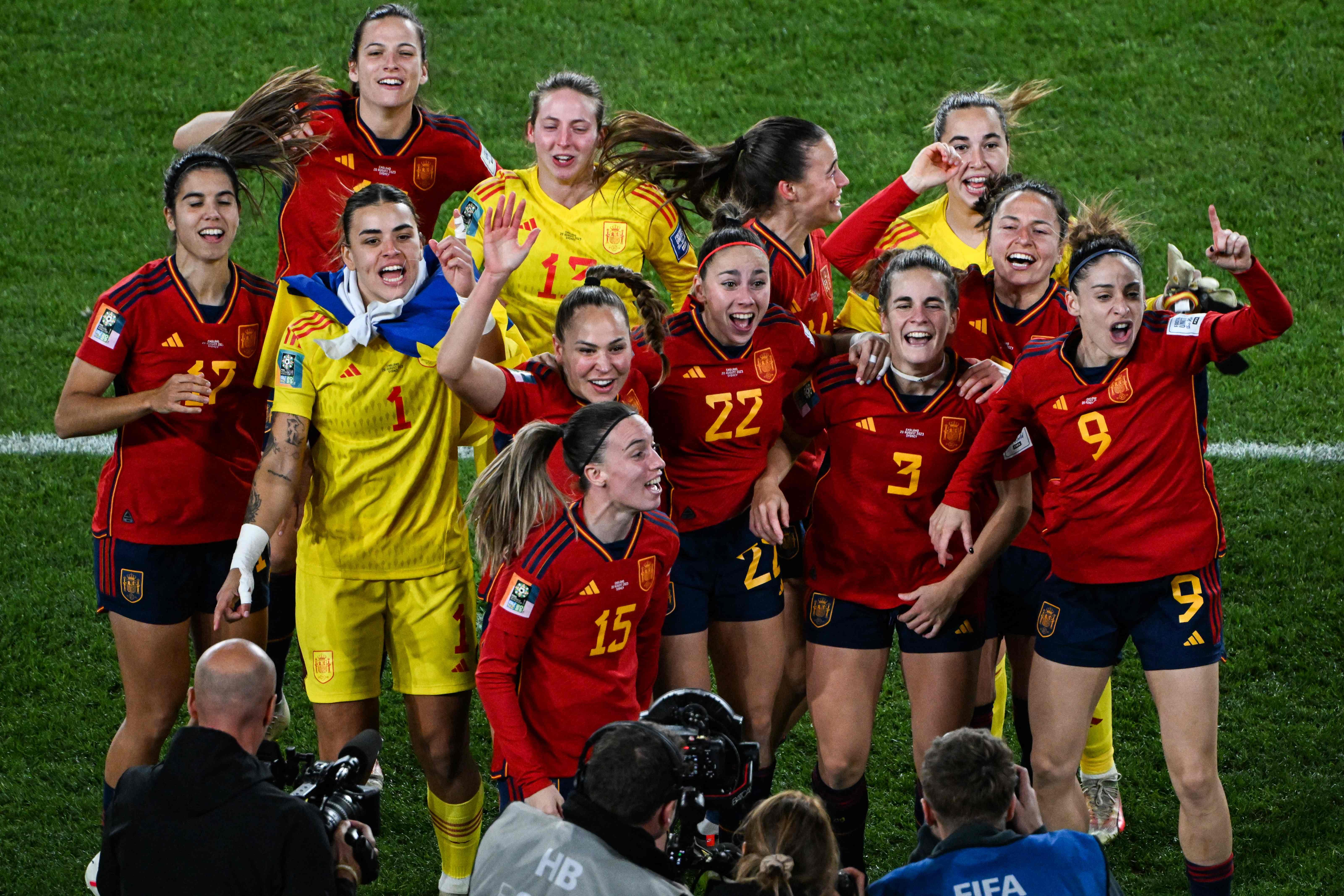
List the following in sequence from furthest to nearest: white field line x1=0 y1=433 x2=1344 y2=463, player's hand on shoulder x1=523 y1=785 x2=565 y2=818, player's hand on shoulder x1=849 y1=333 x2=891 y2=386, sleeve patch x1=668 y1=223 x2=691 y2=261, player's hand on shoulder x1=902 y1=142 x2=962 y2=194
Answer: white field line x1=0 y1=433 x2=1344 y2=463 → sleeve patch x1=668 y1=223 x2=691 y2=261 → player's hand on shoulder x1=902 y1=142 x2=962 y2=194 → player's hand on shoulder x1=849 y1=333 x2=891 y2=386 → player's hand on shoulder x1=523 y1=785 x2=565 y2=818

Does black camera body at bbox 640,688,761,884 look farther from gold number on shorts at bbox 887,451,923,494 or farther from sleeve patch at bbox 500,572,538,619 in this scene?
gold number on shorts at bbox 887,451,923,494

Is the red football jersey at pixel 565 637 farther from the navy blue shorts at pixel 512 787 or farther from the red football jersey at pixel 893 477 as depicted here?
the red football jersey at pixel 893 477

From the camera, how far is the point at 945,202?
19.8 feet

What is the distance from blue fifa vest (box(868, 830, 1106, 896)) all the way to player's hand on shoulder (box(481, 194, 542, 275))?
6.65ft

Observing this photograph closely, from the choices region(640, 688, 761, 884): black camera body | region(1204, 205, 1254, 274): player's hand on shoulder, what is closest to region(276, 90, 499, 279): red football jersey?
region(640, 688, 761, 884): black camera body

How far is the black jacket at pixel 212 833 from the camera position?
11.2ft

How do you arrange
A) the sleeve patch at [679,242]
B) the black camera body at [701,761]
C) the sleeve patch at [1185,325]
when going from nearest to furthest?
the black camera body at [701,761]
the sleeve patch at [1185,325]
the sleeve patch at [679,242]

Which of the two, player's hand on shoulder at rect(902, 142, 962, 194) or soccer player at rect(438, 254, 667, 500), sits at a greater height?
player's hand on shoulder at rect(902, 142, 962, 194)

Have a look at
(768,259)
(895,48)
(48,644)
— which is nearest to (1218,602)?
(768,259)

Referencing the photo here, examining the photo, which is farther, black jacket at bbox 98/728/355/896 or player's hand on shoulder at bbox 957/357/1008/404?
player's hand on shoulder at bbox 957/357/1008/404

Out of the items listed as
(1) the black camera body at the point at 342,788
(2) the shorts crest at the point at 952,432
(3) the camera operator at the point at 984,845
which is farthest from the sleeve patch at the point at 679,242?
(3) the camera operator at the point at 984,845

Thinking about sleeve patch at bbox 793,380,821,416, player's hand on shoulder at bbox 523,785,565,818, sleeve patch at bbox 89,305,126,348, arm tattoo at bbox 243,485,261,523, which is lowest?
player's hand on shoulder at bbox 523,785,565,818

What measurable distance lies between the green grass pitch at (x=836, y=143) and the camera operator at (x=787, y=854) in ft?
8.52

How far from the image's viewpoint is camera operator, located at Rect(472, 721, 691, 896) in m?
3.37
